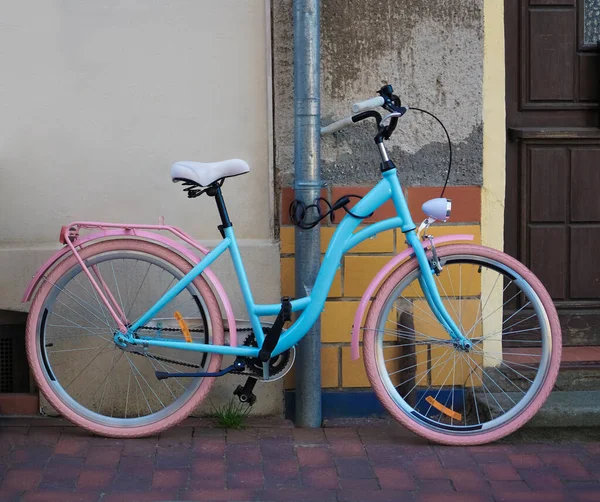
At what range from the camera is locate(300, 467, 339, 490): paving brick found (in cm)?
394

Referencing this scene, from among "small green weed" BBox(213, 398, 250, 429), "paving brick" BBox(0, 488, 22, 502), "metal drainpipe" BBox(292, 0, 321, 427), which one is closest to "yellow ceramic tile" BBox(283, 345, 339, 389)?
"metal drainpipe" BBox(292, 0, 321, 427)

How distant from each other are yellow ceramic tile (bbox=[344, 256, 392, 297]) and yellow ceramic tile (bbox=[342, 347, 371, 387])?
1.02 ft

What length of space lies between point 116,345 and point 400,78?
6.01ft

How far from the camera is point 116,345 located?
4410 millimetres

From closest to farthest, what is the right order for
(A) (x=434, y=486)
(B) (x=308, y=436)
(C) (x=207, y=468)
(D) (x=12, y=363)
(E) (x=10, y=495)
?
(E) (x=10, y=495), (A) (x=434, y=486), (C) (x=207, y=468), (B) (x=308, y=436), (D) (x=12, y=363)

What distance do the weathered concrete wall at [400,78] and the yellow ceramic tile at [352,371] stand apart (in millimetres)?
851

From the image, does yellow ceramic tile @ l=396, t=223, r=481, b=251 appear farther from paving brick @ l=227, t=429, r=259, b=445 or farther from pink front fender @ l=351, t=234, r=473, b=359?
paving brick @ l=227, t=429, r=259, b=445

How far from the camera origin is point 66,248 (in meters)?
4.38

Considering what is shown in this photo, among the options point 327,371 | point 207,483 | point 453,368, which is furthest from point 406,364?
point 207,483

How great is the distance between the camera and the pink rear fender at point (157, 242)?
14.4ft

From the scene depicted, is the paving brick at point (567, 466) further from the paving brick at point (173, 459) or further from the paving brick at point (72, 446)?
the paving brick at point (72, 446)

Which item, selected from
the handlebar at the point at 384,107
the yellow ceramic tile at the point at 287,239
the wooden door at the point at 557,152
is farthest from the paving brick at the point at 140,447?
the wooden door at the point at 557,152

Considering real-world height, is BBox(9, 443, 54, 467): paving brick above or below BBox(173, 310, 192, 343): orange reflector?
below

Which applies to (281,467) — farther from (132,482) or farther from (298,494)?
(132,482)
